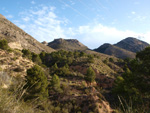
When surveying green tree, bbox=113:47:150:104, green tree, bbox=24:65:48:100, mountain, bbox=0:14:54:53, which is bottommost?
green tree, bbox=24:65:48:100

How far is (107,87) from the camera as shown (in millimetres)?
33125

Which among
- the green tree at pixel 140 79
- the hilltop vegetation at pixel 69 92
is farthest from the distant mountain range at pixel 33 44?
the hilltop vegetation at pixel 69 92

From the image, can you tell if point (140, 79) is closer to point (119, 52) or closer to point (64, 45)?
point (119, 52)

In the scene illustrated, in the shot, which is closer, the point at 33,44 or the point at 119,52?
the point at 33,44

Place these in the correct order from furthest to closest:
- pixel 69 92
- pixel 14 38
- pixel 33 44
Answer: pixel 33 44 < pixel 14 38 < pixel 69 92

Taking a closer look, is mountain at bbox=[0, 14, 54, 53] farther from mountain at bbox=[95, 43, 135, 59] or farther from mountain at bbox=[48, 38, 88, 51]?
mountain at bbox=[95, 43, 135, 59]

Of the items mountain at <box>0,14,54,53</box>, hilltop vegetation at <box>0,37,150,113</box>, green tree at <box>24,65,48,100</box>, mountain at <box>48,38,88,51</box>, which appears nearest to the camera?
hilltop vegetation at <box>0,37,150,113</box>

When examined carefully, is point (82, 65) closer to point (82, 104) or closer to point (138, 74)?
point (82, 104)

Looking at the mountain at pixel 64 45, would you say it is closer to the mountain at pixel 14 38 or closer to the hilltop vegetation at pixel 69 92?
the mountain at pixel 14 38

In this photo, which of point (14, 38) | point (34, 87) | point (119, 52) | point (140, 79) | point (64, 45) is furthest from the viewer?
point (64, 45)

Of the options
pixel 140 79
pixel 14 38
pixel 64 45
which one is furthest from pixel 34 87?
pixel 64 45

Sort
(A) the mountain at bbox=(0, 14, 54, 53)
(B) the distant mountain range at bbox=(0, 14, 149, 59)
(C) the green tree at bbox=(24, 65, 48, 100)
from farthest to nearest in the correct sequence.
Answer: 1. (B) the distant mountain range at bbox=(0, 14, 149, 59)
2. (A) the mountain at bbox=(0, 14, 54, 53)
3. (C) the green tree at bbox=(24, 65, 48, 100)

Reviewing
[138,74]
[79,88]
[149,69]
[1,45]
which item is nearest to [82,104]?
[79,88]

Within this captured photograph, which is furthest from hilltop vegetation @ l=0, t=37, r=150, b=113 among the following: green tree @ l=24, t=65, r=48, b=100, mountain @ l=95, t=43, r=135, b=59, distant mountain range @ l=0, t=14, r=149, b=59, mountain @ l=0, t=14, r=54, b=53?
mountain @ l=95, t=43, r=135, b=59
